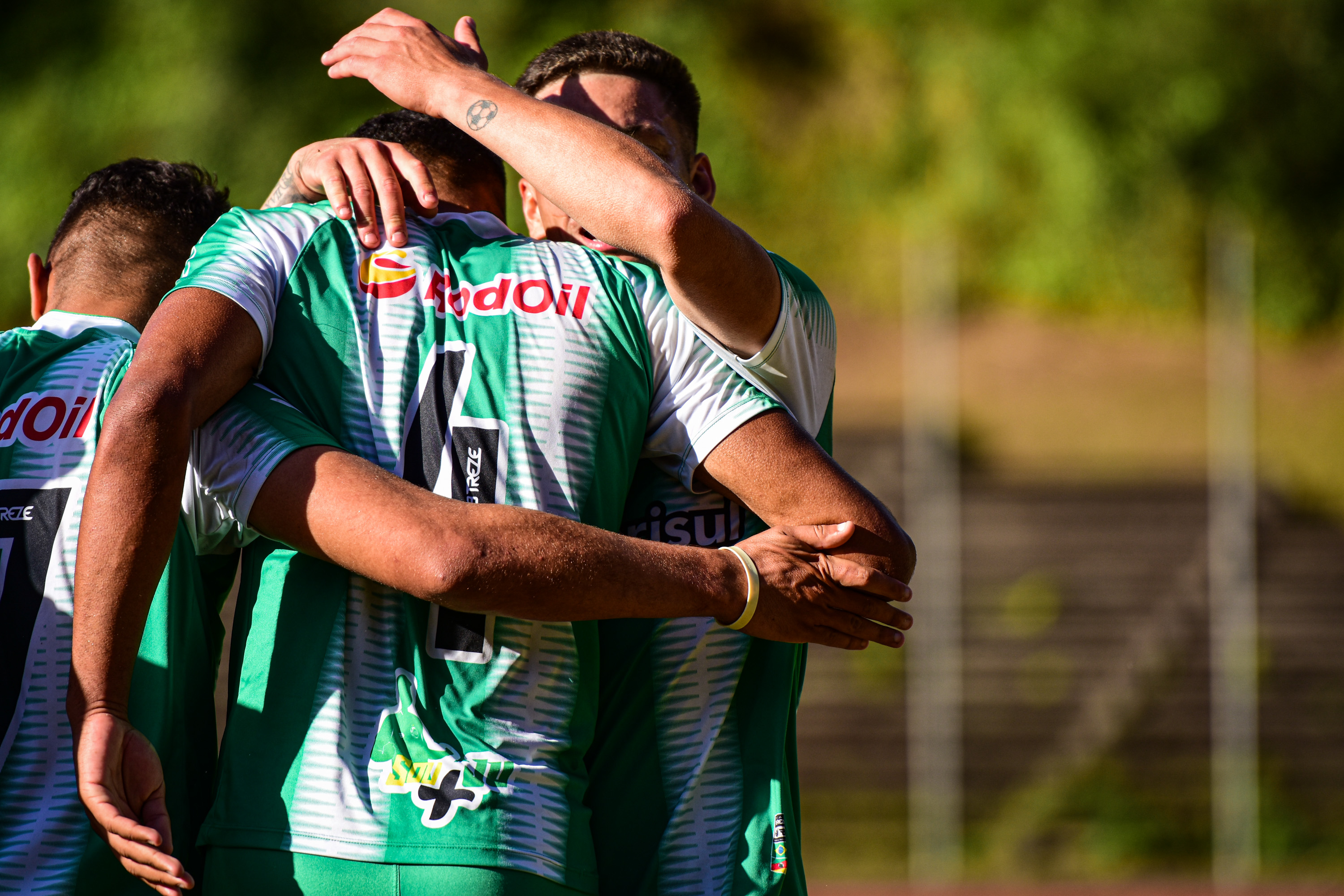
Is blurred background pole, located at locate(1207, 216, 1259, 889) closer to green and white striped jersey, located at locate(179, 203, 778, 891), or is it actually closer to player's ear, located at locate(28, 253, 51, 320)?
green and white striped jersey, located at locate(179, 203, 778, 891)

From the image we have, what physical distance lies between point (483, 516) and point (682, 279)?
1.48 ft

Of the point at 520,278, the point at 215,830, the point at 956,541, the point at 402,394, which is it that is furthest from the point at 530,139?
the point at 956,541

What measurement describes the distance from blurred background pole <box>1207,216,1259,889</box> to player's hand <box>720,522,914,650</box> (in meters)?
9.55

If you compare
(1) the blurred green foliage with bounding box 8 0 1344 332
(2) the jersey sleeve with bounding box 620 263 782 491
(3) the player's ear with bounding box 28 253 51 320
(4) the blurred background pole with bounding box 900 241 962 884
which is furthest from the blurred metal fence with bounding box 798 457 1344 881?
(2) the jersey sleeve with bounding box 620 263 782 491

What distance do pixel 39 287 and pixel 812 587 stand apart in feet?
5.14

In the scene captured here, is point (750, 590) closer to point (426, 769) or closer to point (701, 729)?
point (701, 729)

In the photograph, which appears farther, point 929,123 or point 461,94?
point 929,123

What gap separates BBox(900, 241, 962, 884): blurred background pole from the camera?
10.8 m

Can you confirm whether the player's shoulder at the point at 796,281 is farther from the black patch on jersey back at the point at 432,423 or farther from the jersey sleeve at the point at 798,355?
the black patch on jersey back at the point at 432,423

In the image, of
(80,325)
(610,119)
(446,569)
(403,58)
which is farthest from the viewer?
(610,119)

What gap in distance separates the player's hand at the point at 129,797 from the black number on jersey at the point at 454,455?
0.40 m

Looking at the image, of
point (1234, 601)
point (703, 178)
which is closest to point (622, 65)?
point (703, 178)

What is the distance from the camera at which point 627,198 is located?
190 centimetres

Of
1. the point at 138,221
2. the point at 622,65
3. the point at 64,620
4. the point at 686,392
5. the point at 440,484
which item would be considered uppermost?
the point at 622,65
